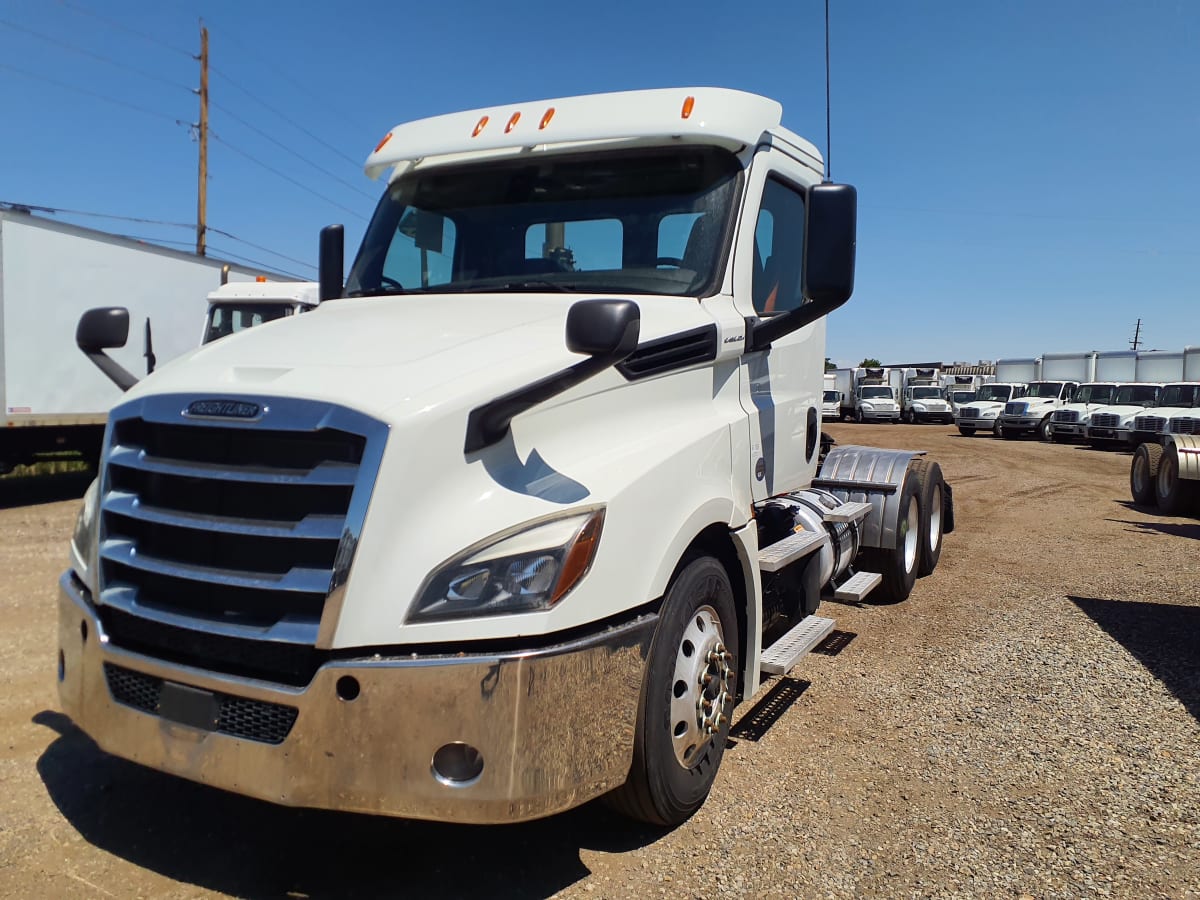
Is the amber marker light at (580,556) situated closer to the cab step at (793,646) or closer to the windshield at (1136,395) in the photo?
the cab step at (793,646)

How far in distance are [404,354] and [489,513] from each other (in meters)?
0.68

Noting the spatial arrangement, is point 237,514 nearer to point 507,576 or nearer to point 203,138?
point 507,576

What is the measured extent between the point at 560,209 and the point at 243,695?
242 cm

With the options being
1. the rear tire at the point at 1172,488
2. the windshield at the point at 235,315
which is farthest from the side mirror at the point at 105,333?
the rear tire at the point at 1172,488

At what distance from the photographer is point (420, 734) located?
242 cm

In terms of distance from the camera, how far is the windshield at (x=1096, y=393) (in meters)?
28.4

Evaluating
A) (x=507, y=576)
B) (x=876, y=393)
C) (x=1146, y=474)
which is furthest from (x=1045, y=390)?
(x=507, y=576)

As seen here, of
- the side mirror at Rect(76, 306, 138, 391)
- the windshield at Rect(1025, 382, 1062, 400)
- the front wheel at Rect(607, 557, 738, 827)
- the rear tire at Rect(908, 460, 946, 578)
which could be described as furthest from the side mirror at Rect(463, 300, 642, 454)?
the windshield at Rect(1025, 382, 1062, 400)

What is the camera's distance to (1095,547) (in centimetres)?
998

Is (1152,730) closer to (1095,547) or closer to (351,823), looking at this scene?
(351,823)

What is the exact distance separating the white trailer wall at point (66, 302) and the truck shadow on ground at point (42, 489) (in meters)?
1.37

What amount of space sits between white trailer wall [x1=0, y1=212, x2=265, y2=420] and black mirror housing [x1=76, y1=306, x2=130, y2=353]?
991 cm

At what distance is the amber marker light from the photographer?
2521 mm

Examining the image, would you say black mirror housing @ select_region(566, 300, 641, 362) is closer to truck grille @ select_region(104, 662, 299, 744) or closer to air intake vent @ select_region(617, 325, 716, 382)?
air intake vent @ select_region(617, 325, 716, 382)
